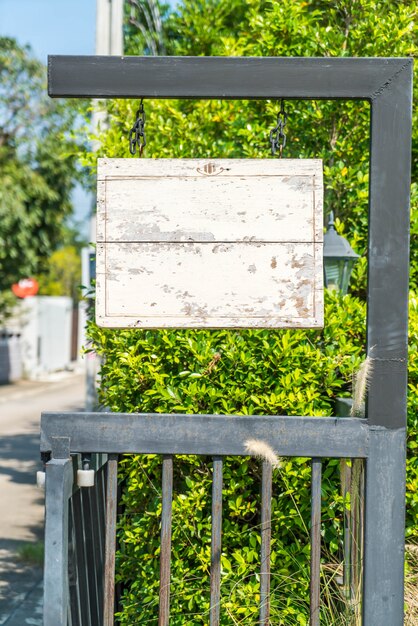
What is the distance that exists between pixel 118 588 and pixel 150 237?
191 centimetres

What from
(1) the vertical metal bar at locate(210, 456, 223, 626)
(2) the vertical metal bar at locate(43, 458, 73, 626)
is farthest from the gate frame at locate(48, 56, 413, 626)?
(2) the vertical metal bar at locate(43, 458, 73, 626)

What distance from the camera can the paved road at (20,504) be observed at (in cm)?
541

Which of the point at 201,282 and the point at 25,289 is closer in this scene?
the point at 201,282

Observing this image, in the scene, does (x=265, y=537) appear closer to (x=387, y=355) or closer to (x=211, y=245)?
(x=387, y=355)

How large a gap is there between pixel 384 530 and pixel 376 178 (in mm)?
1073

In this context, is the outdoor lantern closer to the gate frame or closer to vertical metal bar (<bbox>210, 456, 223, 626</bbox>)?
the gate frame

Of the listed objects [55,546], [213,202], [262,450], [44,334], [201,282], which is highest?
[213,202]

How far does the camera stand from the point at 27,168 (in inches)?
827

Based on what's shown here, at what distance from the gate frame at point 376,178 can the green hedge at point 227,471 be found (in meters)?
0.76

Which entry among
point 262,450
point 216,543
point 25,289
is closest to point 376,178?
point 262,450

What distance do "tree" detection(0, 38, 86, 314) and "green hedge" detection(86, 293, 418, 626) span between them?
17.4m

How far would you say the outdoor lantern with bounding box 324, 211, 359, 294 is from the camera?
13.9 feet

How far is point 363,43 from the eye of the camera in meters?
4.59

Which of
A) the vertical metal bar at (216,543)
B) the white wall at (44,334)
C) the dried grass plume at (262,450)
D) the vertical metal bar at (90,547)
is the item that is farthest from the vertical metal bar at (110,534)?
the white wall at (44,334)
